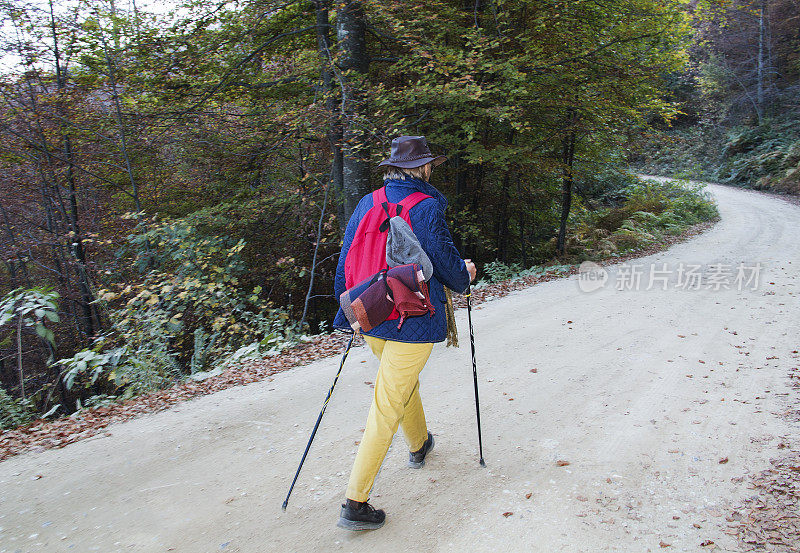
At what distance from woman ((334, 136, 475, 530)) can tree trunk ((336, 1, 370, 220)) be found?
19.5ft

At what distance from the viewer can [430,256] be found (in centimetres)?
312

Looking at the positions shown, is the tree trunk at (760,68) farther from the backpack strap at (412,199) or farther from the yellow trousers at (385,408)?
the yellow trousers at (385,408)

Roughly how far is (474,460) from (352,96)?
24.9 ft

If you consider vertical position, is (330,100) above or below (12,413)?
above

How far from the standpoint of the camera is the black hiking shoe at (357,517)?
120 inches

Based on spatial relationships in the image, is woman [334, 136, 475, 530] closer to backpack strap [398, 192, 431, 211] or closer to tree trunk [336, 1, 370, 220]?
backpack strap [398, 192, 431, 211]

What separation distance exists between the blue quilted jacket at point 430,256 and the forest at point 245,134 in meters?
4.62

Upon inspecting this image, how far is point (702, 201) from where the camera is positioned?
22.1 meters

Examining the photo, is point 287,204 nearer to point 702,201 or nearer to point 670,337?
point 670,337

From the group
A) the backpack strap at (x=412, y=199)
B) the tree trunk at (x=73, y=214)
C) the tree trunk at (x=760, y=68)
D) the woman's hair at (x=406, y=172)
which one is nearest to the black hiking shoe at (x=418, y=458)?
the backpack strap at (x=412, y=199)

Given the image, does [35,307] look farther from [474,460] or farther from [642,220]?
[642,220]

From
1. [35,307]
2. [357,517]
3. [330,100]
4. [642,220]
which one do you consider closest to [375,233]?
[357,517]

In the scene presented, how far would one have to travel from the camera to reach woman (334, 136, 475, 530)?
3.07 metres

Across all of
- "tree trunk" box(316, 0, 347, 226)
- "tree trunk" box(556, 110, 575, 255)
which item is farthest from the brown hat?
"tree trunk" box(556, 110, 575, 255)
